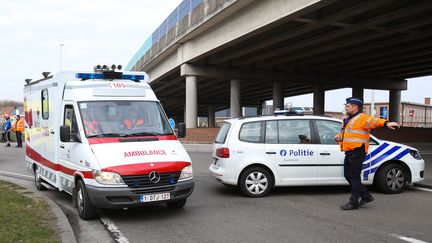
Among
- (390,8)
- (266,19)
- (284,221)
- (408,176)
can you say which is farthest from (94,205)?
(390,8)

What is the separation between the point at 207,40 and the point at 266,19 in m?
7.98

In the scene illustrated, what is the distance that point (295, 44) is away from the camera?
26.3m

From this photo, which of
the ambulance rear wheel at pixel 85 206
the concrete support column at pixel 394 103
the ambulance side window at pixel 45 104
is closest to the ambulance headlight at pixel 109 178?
the ambulance rear wheel at pixel 85 206

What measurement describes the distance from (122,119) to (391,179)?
5.38m

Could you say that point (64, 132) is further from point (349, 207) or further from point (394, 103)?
point (394, 103)

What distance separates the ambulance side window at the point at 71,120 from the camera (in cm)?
725

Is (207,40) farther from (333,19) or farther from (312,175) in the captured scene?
(312,175)

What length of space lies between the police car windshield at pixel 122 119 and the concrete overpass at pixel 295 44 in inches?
430

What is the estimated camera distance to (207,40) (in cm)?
2736

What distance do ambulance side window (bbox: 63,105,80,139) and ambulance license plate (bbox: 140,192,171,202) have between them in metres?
1.61

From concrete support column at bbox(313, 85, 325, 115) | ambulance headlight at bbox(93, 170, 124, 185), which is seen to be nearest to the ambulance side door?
ambulance headlight at bbox(93, 170, 124, 185)

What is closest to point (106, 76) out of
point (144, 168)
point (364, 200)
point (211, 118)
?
point (144, 168)

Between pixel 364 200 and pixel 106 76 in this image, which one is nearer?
pixel 364 200

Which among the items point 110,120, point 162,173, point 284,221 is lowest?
point 284,221
